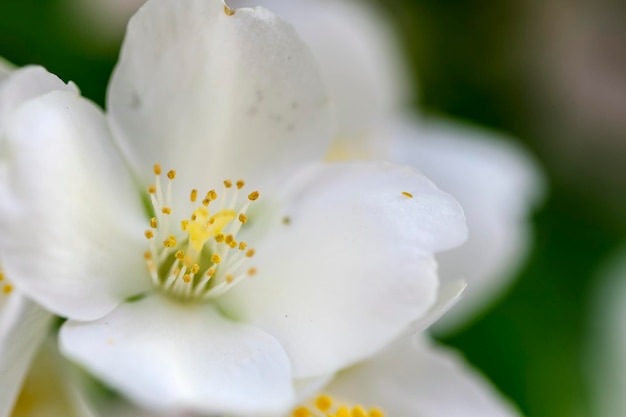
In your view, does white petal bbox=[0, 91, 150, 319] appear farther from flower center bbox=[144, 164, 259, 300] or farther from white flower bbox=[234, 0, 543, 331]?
white flower bbox=[234, 0, 543, 331]

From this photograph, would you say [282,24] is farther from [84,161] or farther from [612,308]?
[612,308]

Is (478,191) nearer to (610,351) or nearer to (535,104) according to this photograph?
(610,351)

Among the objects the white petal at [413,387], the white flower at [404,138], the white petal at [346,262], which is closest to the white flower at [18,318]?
the white petal at [346,262]

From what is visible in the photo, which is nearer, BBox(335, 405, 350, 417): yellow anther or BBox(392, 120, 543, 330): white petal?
BBox(335, 405, 350, 417): yellow anther

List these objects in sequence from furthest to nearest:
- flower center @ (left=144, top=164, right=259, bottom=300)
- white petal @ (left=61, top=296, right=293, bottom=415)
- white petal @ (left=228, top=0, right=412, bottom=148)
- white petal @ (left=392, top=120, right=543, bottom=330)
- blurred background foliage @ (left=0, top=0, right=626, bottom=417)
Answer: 1. blurred background foliage @ (left=0, top=0, right=626, bottom=417)
2. white petal @ (left=228, top=0, right=412, bottom=148)
3. white petal @ (left=392, top=120, right=543, bottom=330)
4. flower center @ (left=144, top=164, right=259, bottom=300)
5. white petal @ (left=61, top=296, right=293, bottom=415)

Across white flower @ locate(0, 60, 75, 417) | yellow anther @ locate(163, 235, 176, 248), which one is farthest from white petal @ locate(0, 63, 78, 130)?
yellow anther @ locate(163, 235, 176, 248)
